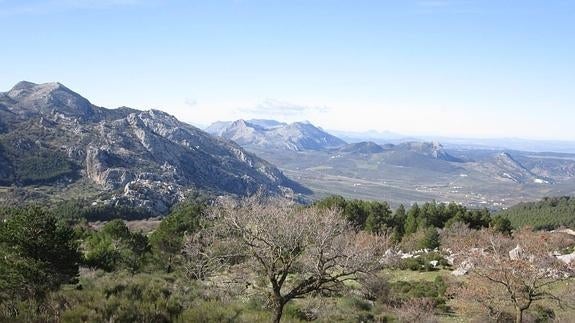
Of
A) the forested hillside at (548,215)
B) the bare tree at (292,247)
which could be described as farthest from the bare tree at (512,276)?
the forested hillside at (548,215)

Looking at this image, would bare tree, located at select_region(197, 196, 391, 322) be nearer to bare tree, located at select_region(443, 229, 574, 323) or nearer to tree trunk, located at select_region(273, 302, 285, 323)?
tree trunk, located at select_region(273, 302, 285, 323)

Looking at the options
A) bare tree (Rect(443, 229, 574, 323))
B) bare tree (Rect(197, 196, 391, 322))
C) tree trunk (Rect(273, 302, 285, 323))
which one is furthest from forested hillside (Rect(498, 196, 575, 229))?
tree trunk (Rect(273, 302, 285, 323))

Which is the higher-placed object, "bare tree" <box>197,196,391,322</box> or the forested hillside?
"bare tree" <box>197,196,391,322</box>

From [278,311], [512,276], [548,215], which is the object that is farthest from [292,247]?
[548,215]

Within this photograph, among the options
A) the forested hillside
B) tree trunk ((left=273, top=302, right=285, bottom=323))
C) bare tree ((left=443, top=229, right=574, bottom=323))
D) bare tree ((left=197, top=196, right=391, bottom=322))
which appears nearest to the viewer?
tree trunk ((left=273, top=302, right=285, bottom=323))

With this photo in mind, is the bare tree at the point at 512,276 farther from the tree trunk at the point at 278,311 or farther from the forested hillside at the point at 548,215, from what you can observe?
the forested hillside at the point at 548,215

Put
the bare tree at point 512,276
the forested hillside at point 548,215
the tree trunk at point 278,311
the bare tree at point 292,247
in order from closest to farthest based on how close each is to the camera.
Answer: the tree trunk at point 278,311 < the bare tree at point 292,247 < the bare tree at point 512,276 < the forested hillside at point 548,215

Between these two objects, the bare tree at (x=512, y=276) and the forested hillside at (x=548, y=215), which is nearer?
the bare tree at (x=512, y=276)

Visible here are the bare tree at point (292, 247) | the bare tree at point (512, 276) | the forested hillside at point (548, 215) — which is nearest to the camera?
the bare tree at point (292, 247)

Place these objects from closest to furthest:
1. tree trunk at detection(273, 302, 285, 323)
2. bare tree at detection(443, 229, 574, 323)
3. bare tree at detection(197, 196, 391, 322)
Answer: tree trunk at detection(273, 302, 285, 323) → bare tree at detection(197, 196, 391, 322) → bare tree at detection(443, 229, 574, 323)

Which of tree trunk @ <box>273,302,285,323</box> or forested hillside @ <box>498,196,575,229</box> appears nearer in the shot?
tree trunk @ <box>273,302,285,323</box>

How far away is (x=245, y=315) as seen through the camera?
46.1ft

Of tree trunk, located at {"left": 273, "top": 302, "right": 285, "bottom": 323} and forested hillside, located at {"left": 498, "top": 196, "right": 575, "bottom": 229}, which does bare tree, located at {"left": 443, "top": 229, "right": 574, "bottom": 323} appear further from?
forested hillside, located at {"left": 498, "top": 196, "right": 575, "bottom": 229}

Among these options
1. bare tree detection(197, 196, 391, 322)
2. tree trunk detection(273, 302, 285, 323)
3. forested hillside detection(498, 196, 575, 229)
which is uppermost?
bare tree detection(197, 196, 391, 322)
